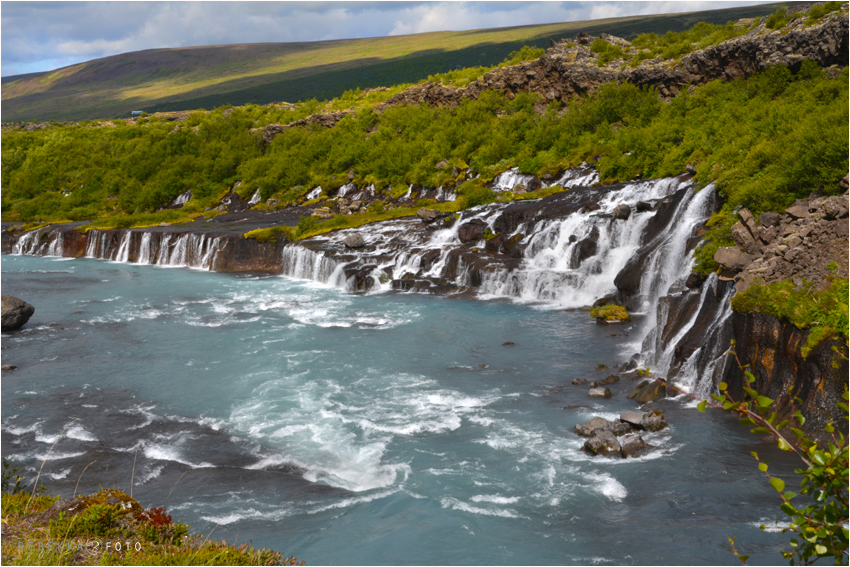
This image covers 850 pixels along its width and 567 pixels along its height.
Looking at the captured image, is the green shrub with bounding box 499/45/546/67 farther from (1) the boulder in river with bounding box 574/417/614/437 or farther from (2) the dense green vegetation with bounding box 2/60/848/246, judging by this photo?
(1) the boulder in river with bounding box 574/417/614/437

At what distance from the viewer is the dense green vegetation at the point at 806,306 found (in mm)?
14070

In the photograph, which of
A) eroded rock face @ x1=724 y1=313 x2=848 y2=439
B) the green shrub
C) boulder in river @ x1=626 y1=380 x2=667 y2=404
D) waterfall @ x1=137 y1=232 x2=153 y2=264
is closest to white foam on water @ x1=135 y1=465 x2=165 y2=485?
boulder in river @ x1=626 y1=380 x2=667 y2=404

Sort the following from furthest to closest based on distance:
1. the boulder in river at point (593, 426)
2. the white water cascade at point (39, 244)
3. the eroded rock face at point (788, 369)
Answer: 1. the white water cascade at point (39, 244)
2. the boulder in river at point (593, 426)
3. the eroded rock face at point (788, 369)

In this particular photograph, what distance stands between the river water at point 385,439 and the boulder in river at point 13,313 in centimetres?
53

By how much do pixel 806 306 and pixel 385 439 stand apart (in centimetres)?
1081

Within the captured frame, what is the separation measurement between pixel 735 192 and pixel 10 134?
341 feet

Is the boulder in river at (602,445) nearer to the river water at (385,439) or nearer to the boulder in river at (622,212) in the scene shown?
the river water at (385,439)

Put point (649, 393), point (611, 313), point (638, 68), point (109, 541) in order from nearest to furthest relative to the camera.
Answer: point (109, 541)
point (649, 393)
point (611, 313)
point (638, 68)

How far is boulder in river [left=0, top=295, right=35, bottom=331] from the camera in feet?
87.1

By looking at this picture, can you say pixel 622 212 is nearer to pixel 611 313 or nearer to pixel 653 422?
pixel 611 313

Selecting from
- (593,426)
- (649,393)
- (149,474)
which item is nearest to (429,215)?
(649,393)

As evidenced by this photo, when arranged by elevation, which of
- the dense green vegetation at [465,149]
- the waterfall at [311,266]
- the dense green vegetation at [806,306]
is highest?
the dense green vegetation at [465,149]

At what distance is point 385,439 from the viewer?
1595 cm

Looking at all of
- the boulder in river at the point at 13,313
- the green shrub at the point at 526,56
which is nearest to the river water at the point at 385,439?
the boulder in river at the point at 13,313
